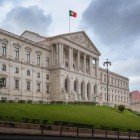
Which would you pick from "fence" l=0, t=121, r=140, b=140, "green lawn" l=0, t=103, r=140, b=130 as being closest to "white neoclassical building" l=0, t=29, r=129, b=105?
"green lawn" l=0, t=103, r=140, b=130

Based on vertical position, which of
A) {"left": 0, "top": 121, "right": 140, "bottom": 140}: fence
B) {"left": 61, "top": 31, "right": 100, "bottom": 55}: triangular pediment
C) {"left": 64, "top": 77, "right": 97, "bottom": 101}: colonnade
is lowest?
{"left": 0, "top": 121, "right": 140, "bottom": 140}: fence

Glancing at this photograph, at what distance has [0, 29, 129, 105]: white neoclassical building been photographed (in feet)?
289

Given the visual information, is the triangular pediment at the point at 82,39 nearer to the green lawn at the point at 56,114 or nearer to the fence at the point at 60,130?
the green lawn at the point at 56,114

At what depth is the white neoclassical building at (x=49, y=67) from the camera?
88188 millimetres

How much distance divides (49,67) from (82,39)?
55.5 feet

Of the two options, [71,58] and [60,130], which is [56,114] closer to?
[60,130]

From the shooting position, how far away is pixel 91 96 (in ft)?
381

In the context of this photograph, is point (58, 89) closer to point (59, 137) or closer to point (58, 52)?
point (58, 52)

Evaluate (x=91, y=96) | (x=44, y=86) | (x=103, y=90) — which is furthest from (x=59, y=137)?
(x=103, y=90)

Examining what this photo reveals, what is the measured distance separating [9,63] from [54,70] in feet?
59.2

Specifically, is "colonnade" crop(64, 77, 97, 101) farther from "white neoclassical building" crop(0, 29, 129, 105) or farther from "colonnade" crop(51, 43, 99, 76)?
"colonnade" crop(51, 43, 99, 76)

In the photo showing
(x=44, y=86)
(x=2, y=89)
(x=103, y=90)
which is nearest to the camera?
(x=2, y=89)

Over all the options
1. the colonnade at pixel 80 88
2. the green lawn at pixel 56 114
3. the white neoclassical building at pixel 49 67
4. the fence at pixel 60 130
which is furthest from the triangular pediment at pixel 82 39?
the fence at pixel 60 130

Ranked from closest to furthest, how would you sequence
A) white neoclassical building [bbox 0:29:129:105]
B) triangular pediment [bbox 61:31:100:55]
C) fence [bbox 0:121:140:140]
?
fence [bbox 0:121:140:140], white neoclassical building [bbox 0:29:129:105], triangular pediment [bbox 61:31:100:55]
